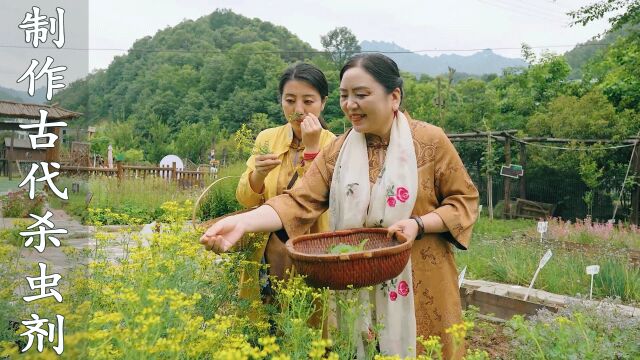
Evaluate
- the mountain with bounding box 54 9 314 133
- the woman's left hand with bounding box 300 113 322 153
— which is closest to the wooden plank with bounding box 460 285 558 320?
the woman's left hand with bounding box 300 113 322 153

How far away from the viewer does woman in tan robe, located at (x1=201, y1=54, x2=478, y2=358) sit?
2.04 m

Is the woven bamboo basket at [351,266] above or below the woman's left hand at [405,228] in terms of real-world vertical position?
→ below

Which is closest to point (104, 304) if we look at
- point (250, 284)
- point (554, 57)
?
point (250, 284)

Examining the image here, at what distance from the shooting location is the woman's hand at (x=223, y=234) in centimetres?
184

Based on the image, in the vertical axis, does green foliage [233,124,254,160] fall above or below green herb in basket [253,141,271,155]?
above

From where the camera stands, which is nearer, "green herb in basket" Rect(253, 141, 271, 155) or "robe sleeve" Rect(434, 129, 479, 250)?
"robe sleeve" Rect(434, 129, 479, 250)

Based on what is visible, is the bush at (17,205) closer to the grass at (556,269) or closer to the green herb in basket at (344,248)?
the grass at (556,269)

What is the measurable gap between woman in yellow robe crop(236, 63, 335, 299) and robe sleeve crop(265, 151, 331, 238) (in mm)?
123

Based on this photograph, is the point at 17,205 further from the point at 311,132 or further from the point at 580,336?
the point at 580,336

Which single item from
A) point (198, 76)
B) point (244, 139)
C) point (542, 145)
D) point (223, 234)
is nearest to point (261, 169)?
point (244, 139)

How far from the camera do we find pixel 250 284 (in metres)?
2.27

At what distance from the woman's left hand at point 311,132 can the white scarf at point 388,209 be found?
0.83ft

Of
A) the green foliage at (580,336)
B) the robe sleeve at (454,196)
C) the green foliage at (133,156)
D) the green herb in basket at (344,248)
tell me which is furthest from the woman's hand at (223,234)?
the green foliage at (133,156)

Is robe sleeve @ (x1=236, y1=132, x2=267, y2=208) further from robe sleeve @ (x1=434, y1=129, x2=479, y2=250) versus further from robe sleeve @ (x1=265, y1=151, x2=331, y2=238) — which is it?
robe sleeve @ (x1=434, y1=129, x2=479, y2=250)
